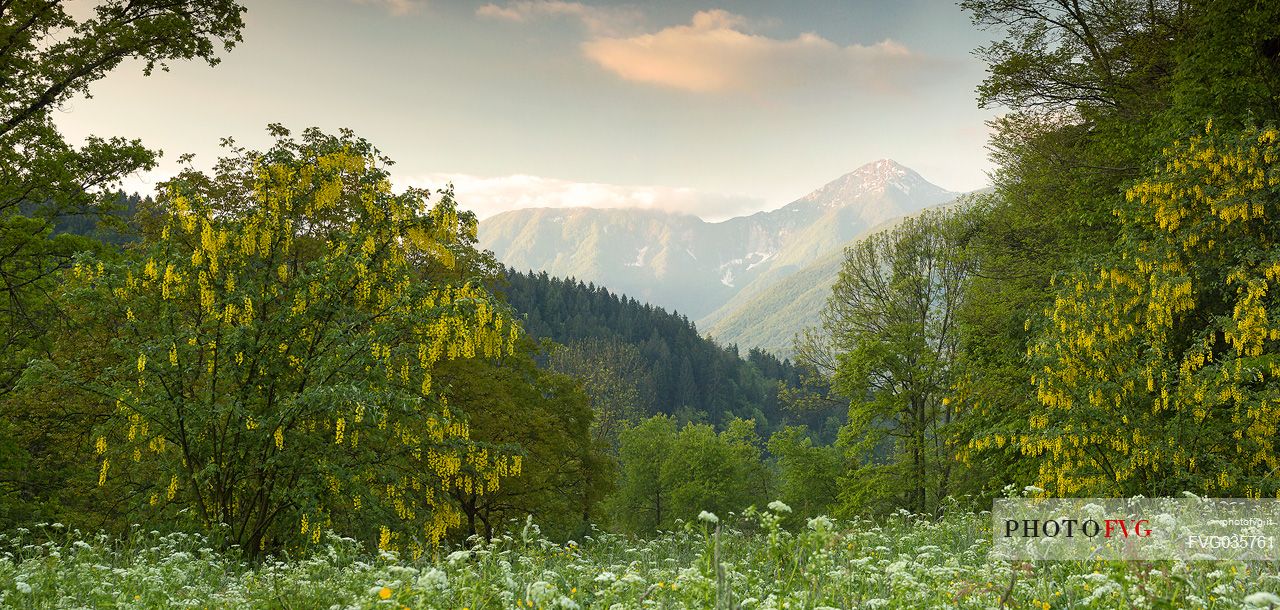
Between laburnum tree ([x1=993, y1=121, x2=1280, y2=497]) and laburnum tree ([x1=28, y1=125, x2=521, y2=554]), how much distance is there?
31.1 ft

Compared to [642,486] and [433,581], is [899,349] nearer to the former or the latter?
[433,581]

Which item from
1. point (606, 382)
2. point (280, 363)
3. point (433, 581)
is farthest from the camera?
point (606, 382)

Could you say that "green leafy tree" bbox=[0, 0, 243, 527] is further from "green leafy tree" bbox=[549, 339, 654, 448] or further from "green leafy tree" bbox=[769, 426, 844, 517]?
"green leafy tree" bbox=[769, 426, 844, 517]

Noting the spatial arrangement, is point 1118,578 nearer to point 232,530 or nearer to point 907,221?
point 232,530

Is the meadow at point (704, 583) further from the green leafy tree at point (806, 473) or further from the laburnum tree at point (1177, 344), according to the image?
the green leafy tree at point (806, 473)

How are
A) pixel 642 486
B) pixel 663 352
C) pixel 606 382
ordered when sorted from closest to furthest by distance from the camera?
pixel 642 486
pixel 606 382
pixel 663 352

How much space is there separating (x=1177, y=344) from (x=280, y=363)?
15.7m

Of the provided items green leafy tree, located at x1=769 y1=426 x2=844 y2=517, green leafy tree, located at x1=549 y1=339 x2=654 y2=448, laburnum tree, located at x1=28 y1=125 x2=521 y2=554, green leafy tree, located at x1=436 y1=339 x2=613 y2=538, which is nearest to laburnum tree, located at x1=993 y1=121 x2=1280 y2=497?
laburnum tree, located at x1=28 y1=125 x2=521 y2=554

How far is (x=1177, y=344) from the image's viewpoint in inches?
530

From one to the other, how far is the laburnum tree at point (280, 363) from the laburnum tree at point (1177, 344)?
9.48 m

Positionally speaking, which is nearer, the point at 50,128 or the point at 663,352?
the point at 50,128

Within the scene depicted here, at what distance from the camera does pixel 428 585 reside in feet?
13.0

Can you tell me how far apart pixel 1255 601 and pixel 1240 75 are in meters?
14.4

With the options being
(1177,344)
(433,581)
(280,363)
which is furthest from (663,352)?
(433,581)
